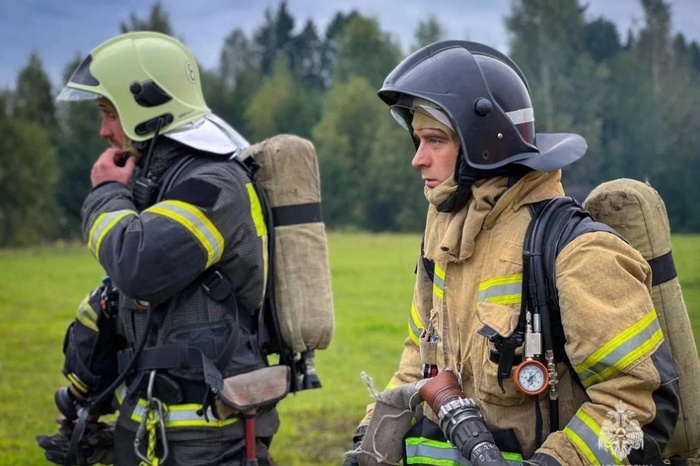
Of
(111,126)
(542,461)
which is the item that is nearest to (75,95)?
(111,126)

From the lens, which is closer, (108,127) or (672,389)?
(672,389)

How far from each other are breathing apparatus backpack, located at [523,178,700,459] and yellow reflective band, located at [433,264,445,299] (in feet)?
1.38

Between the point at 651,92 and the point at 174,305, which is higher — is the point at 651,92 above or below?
above

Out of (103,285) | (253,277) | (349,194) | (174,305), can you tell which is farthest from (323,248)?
(349,194)

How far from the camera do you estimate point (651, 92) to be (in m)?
43.1

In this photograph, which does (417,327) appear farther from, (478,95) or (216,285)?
(216,285)

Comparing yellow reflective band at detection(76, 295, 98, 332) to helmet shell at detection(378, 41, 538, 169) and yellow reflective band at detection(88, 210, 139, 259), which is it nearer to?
yellow reflective band at detection(88, 210, 139, 259)

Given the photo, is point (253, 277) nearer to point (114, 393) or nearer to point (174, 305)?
point (174, 305)

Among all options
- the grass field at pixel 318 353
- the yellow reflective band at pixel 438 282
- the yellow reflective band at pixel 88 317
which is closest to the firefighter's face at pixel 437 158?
the yellow reflective band at pixel 438 282

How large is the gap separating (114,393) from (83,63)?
6.11 ft

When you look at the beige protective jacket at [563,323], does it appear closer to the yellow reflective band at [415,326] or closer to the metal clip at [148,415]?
the yellow reflective band at [415,326]

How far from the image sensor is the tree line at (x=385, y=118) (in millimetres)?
38781

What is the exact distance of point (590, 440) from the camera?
107 inches

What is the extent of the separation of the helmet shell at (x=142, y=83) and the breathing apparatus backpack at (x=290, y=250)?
445 millimetres
